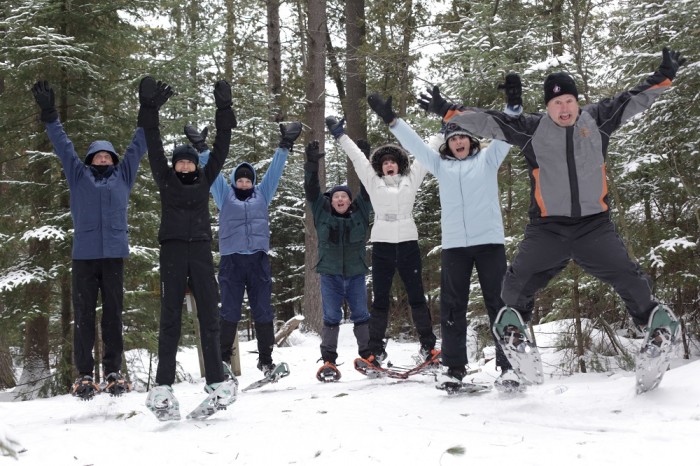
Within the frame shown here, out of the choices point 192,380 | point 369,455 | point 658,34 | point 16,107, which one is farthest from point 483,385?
point 16,107

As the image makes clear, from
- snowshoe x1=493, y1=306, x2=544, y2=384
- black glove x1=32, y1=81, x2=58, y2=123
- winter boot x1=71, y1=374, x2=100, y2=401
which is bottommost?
winter boot x1=71, y1=374, x2=100, y2=401

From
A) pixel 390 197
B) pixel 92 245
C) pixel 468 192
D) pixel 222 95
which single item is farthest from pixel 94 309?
pixel 468 192

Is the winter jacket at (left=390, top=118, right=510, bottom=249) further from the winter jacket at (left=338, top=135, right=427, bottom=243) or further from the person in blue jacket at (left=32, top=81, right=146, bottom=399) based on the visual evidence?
the person in blue jacket at (left=32, top=81, right=146, bottom=399)

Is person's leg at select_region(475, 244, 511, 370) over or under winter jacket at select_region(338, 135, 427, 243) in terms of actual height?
under

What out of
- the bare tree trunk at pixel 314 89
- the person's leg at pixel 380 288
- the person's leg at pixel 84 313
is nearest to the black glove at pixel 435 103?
the person's leg at pixel 380 288

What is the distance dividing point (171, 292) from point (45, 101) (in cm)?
224

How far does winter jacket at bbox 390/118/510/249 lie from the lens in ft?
16.7

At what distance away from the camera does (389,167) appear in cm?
640

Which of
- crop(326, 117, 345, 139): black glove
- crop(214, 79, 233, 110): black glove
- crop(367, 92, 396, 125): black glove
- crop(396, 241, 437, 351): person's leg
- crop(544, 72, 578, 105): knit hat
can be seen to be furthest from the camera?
crop(326, 117, 345, 139): black glove

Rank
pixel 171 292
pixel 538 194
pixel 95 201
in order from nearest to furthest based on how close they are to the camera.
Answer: pixel 538 194
pixel 171 292
pixel 95 201

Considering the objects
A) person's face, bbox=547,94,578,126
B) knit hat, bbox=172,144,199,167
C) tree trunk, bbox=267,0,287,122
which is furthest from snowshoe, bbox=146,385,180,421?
tree trunk, bbox=267,0,287,122

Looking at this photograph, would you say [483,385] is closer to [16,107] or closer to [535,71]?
[535,71]

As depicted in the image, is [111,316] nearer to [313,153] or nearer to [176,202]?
[176,202]

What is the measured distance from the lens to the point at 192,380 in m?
8.48
